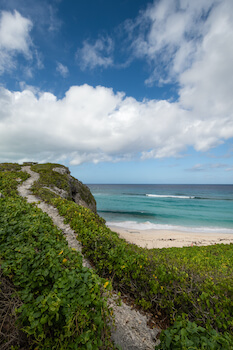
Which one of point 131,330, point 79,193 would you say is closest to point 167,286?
point 131,330

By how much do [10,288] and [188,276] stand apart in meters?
4.76

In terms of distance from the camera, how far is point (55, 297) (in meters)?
2.88

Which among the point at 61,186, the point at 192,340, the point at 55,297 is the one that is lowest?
the point at 192,340

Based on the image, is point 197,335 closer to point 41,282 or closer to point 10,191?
point 41,282

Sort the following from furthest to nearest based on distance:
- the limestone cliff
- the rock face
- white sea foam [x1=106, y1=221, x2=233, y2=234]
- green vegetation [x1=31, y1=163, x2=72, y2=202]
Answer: white sea foam [x1=106, y1=221, x2=233, y2=234], the rock face, the limestone cliff, green vegetation [x1=31, y1=163, x2=72, y2=202]

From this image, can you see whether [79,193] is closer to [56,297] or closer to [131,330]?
[131,330]

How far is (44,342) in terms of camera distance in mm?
2582

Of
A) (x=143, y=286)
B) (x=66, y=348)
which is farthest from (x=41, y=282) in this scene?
(x=143, y=286)

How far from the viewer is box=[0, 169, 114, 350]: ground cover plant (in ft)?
8.48

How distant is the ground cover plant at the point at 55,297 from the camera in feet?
8.48

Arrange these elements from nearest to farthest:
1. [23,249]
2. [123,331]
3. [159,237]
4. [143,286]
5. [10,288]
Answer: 1. [10,288]
2. [123,331]
3. [23,249]
4. [143,286]
5. [159,237]

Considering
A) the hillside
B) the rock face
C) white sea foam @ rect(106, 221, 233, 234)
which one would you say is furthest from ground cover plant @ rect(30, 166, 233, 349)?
white sea foam @ rect(106, 221, 233, 234)

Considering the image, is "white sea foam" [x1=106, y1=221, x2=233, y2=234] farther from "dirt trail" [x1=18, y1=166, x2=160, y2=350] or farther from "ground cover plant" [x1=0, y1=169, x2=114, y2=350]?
"ground cover plant" [x1=0, y1=169, x2=114, y2=350]

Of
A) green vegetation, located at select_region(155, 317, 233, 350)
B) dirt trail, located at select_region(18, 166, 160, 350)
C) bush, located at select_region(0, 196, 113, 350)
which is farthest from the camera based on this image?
dirt trail, located at select_region(18, 166, 160, 350)
